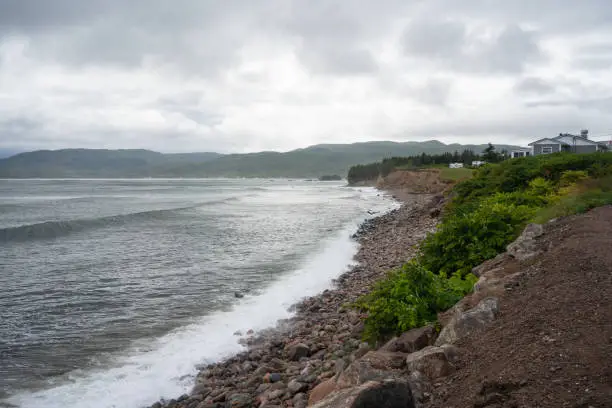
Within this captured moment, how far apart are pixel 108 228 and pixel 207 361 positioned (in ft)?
99.1

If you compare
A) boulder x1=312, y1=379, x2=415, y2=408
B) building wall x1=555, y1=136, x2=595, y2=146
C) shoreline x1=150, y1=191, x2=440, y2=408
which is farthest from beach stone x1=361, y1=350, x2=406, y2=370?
building wall x1=555, y1=136, x2=595, y2=146

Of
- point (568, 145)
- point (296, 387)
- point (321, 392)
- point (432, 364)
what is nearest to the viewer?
point (432, 364)

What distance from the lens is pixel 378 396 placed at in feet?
16.1

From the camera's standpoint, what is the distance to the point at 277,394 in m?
8.05

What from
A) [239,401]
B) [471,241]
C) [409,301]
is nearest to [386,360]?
[409,301]

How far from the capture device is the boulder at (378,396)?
4.88 m

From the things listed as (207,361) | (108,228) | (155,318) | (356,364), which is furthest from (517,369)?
(108,228)

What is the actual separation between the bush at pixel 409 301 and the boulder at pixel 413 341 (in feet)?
1.42

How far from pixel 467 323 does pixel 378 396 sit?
2.43 metres

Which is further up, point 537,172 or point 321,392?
point 537,172

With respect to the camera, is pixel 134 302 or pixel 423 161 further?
pixel 423 161

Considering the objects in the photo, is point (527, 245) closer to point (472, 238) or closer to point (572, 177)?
point (472, 238)

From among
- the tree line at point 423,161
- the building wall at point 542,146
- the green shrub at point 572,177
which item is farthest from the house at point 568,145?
the green shrub at point 572,177

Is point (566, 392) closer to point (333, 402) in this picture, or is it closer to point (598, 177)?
point (333, 402)
